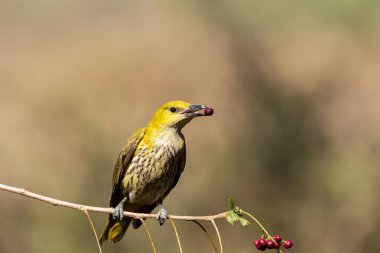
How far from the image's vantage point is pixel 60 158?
43.4 feet

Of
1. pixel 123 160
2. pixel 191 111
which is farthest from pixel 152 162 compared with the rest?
pixel 191 111

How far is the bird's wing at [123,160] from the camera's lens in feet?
18.4

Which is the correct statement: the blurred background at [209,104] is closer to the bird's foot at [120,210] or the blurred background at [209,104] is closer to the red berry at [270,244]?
the bird's foot at [120,210]

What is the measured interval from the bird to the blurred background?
102 inches

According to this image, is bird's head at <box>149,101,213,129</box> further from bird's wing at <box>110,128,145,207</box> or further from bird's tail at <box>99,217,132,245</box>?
bird's tail at <box>99,217,132,245</box>

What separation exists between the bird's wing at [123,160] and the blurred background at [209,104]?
2530 mm

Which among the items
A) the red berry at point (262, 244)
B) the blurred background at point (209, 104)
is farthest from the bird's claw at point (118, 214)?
the blurred background at point (209, 104)

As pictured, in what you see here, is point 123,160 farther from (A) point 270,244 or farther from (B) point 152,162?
(A) point 270,244

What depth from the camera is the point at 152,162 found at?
218 inches

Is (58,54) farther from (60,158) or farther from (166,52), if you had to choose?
(60,158)

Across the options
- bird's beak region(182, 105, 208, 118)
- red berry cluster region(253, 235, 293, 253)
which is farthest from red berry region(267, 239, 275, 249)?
bird's beak region(182, 105, 208, 118)

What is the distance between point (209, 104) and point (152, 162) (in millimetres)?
11661

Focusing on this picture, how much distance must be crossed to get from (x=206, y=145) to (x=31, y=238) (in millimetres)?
5919

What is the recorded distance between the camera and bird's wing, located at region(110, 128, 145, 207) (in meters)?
5.62
